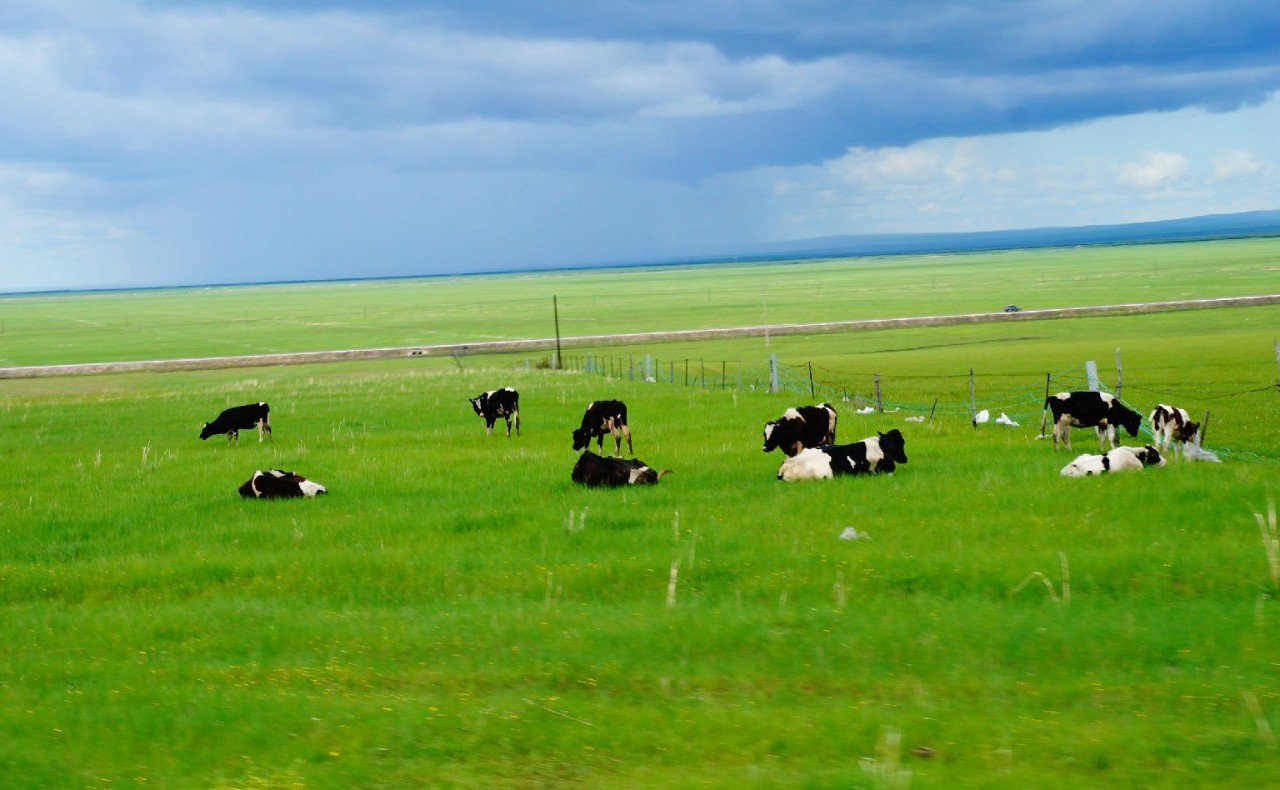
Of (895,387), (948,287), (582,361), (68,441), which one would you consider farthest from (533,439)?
(948,287)

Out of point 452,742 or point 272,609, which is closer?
point 452,742

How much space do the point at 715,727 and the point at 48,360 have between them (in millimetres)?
108282

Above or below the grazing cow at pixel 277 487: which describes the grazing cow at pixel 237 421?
above

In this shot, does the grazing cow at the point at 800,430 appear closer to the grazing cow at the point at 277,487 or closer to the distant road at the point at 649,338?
the grazing cow at the point at 277,487

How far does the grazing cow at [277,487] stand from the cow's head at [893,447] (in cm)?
981

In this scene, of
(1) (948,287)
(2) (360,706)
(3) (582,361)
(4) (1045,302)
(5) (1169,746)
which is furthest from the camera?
(1) (948,287)

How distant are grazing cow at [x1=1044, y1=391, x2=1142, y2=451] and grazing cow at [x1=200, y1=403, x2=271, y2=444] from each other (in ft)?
65.4

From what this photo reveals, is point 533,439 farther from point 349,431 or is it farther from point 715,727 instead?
point 715,727

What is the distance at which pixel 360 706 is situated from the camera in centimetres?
971

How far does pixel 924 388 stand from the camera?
48.2 meters

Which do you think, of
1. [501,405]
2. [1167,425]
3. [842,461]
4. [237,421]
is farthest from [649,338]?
[842,461]

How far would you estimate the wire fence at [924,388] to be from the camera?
32.0 meters

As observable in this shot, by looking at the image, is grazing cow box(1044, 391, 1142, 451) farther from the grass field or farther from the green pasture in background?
the green pasture in background

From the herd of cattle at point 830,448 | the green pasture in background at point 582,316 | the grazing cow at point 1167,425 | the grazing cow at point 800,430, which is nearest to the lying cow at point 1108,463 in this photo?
the herd of cattle at point 830,448
